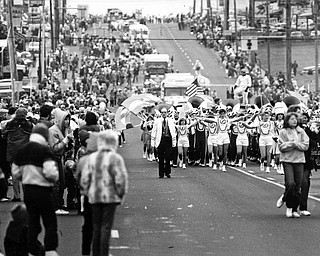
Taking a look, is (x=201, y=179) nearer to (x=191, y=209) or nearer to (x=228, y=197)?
(x=228, y=197)

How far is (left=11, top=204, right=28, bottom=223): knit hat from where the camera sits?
515 inches

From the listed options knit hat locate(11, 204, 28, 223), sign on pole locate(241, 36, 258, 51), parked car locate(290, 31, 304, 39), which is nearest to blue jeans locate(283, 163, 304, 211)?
knit hat locate(11, 204, 28, 223)

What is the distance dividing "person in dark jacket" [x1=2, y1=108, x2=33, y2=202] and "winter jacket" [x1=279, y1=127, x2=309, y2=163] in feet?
16.5

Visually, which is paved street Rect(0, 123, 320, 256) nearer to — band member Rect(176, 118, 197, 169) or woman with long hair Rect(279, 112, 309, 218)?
woman with long hair Rect(279, 112, 309, 218)

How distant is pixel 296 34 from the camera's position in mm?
117375

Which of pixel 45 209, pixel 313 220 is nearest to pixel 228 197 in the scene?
pixel 313 220

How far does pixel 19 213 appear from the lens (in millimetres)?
13148

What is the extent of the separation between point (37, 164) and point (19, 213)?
145 centimetres

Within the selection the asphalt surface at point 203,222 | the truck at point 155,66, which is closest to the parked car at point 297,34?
the truck at point 155,66

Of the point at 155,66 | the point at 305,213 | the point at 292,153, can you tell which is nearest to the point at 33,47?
the point at 155,66

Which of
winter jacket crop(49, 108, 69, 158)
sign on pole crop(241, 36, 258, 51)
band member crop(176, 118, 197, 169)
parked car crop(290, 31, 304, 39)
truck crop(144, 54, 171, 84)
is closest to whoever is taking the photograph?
winter jacket crop(49, 108, 69, 158)

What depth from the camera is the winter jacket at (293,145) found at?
62.5 ft

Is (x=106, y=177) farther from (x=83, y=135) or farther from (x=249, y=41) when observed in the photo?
(x=249, y=41)

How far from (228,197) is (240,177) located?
6.36 m
